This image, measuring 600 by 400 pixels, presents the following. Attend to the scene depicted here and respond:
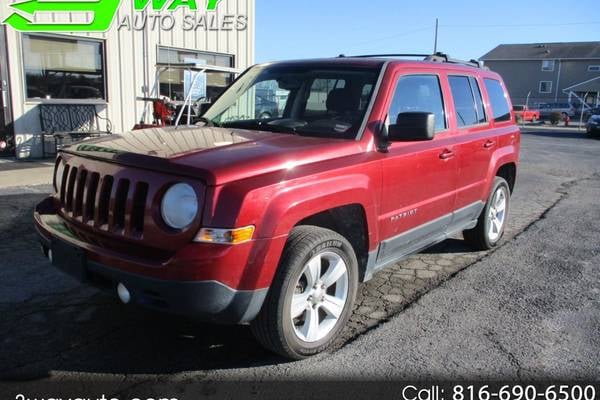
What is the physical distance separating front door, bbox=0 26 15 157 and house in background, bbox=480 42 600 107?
185 ft

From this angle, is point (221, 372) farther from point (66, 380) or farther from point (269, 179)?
point (269, 179)

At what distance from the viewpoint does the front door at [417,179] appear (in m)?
3.84

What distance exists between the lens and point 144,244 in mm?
2863

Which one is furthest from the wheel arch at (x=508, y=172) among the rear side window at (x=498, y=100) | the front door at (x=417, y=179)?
the front door at (x=417, y=179)

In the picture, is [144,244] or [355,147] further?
[355,147]

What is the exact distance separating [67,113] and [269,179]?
30.5ft

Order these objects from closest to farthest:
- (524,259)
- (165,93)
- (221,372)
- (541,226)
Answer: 1. (221,372)
2. (524,259)
3. (541,226)
4. (165,93)

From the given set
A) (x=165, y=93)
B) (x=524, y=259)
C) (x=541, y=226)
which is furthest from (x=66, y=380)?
(x=165, y=93)

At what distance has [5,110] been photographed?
394 inches

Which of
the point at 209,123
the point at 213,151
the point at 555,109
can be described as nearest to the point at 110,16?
the point at 209,123

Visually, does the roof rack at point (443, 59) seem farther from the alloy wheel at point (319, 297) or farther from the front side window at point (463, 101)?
the alloy wheel at point (319, 297)

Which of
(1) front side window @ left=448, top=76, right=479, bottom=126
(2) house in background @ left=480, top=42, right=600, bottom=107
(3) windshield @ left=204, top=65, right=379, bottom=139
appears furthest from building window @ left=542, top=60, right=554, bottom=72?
(3) windshield @ left=204, top=65, right=379, bottom=139

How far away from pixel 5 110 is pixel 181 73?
4.15 metres

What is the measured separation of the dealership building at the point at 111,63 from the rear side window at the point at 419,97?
8.03 meters
